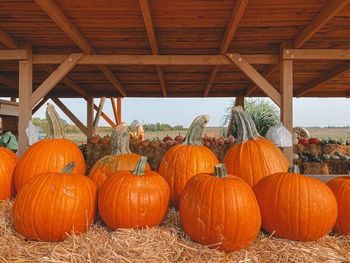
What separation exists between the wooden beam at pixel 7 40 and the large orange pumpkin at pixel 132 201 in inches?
140

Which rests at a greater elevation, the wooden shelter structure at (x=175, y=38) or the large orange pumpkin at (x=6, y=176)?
the wooden shelter structure at (x=175, y=38)

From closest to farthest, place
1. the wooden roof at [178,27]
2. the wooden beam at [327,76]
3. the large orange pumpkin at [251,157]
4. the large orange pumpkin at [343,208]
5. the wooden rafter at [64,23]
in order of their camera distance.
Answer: the large orange pumpkin at [343,208] < the large orange pumpkin at [251,157] < the wooden rafter at [64,23] < the wooden roof at [178,27] < the wooden beam at [327,76]

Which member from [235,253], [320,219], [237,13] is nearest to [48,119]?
[235,253]

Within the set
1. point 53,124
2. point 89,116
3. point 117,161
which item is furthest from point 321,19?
point 89,116

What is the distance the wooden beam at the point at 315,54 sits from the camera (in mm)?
3834

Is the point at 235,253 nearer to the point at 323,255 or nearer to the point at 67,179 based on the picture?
the point at 323,255

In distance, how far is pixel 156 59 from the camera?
4145 millimetres

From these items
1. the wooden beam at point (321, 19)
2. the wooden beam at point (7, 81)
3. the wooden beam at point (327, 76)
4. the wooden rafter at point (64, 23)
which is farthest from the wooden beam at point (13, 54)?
the wooden beam at point (327, 76)

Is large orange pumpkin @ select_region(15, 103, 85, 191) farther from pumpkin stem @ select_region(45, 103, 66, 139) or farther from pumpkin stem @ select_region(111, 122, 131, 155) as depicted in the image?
pumpkin stem @ select_region(111, 122, 131, 155)

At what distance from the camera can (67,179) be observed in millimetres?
1341

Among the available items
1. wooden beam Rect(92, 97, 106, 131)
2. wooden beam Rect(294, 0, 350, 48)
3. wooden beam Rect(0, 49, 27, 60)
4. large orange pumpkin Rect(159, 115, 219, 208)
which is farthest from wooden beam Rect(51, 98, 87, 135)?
large orange pumpkin Rect(159, 115, 219, 208)

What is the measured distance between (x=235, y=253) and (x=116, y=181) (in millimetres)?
742

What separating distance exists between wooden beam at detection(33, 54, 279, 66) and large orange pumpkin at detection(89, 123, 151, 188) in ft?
8.65

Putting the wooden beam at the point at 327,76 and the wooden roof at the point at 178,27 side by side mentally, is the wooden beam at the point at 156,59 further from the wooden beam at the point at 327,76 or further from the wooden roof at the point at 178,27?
the wooden beam at the point at 327,76
